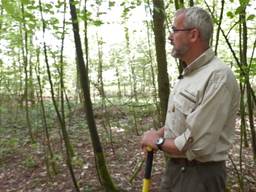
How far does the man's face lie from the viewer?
2.26m

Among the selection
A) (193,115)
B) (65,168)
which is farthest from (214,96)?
(65,168)

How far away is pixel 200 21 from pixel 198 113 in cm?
56

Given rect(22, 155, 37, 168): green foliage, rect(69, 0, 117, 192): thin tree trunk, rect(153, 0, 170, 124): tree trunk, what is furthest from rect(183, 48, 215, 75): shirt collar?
rect(22, 155, 37, 168): green foliage

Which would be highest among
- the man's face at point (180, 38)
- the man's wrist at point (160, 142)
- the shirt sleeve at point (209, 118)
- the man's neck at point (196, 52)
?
the man's face at point (180, 38)

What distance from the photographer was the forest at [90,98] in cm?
472

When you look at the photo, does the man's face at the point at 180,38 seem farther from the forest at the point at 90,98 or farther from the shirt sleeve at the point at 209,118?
the forest at the point at 90,98

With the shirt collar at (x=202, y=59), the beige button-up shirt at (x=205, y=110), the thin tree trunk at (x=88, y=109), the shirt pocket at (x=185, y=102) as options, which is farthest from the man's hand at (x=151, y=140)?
the thin tree trunk at (x=88, y=109)

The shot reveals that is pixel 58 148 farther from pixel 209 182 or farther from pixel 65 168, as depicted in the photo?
pixel 209 182

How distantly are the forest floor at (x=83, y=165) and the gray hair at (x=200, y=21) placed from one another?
8.14 feet

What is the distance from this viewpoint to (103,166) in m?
5.24

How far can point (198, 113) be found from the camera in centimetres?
204

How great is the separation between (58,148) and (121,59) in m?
6.06

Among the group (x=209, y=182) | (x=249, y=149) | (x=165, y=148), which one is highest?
(x=165, y=148)

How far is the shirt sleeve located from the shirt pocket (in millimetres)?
50
